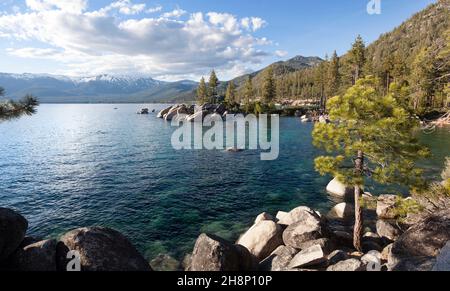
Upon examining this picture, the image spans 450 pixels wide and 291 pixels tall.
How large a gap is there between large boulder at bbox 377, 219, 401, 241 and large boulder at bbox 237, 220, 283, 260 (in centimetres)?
764

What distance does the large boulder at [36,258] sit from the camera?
37.8 ft

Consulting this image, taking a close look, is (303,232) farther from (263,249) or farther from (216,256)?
(216,256)

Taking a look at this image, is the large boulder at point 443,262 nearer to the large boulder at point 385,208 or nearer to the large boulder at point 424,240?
the large boulder at point 424,240

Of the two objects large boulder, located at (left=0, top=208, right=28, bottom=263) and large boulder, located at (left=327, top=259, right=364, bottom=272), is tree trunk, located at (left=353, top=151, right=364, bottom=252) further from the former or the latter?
large boulder, located at (left=0, top=208, right=28, bottom=263)

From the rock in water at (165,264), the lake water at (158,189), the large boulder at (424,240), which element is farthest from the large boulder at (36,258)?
the large boulder at (424,240)

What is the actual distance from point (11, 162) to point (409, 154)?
171 ft

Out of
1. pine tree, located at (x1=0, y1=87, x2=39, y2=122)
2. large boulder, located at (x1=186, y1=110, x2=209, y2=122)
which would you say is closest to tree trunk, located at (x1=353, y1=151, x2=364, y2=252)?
pine tree, located at (x1=0, y1=87, x2=39, y2=122)

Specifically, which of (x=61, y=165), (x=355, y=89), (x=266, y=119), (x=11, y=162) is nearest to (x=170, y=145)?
(x=61, y=165)

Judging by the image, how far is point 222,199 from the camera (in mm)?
27750

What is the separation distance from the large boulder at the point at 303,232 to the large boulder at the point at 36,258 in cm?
1307

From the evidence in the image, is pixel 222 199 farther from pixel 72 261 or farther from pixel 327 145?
pixel 72 261

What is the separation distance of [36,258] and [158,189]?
18.8 meters

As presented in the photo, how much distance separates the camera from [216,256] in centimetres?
1350

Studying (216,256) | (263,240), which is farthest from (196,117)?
(216,256)
